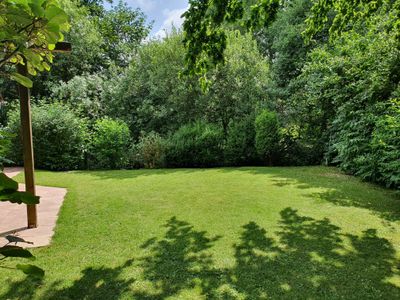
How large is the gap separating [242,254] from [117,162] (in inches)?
319

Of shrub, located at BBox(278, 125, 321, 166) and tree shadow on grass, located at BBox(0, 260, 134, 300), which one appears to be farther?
shrub, located at BBox(278, 125, 321, 166)

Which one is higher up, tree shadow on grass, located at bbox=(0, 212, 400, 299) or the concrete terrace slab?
the concrete terrace slab

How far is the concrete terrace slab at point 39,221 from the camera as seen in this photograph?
3898 millimetres

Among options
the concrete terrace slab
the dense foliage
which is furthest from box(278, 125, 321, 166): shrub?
the concrete terrace slab

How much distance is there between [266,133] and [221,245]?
24.3 ft

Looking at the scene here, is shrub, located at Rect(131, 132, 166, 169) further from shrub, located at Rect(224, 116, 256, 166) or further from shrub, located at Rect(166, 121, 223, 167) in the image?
shrub, located at Rect(224, 116, 256, 166)

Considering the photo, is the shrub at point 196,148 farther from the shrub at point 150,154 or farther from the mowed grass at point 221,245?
the mowed grass at point 221,245

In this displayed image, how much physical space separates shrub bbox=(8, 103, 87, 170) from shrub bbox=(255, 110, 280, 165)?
6.35 metres

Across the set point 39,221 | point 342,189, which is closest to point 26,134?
point 39,221

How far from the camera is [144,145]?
35.8ft

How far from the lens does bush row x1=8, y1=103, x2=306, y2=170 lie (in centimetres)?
1025

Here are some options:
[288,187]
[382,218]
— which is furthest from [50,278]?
[288,187]

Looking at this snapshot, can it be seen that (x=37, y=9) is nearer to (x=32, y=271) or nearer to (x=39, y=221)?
(x=32, y=271)

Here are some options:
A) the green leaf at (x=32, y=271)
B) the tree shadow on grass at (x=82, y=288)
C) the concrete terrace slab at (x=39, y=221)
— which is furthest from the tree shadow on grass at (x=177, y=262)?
the green leaf at (x=32, y=271)
